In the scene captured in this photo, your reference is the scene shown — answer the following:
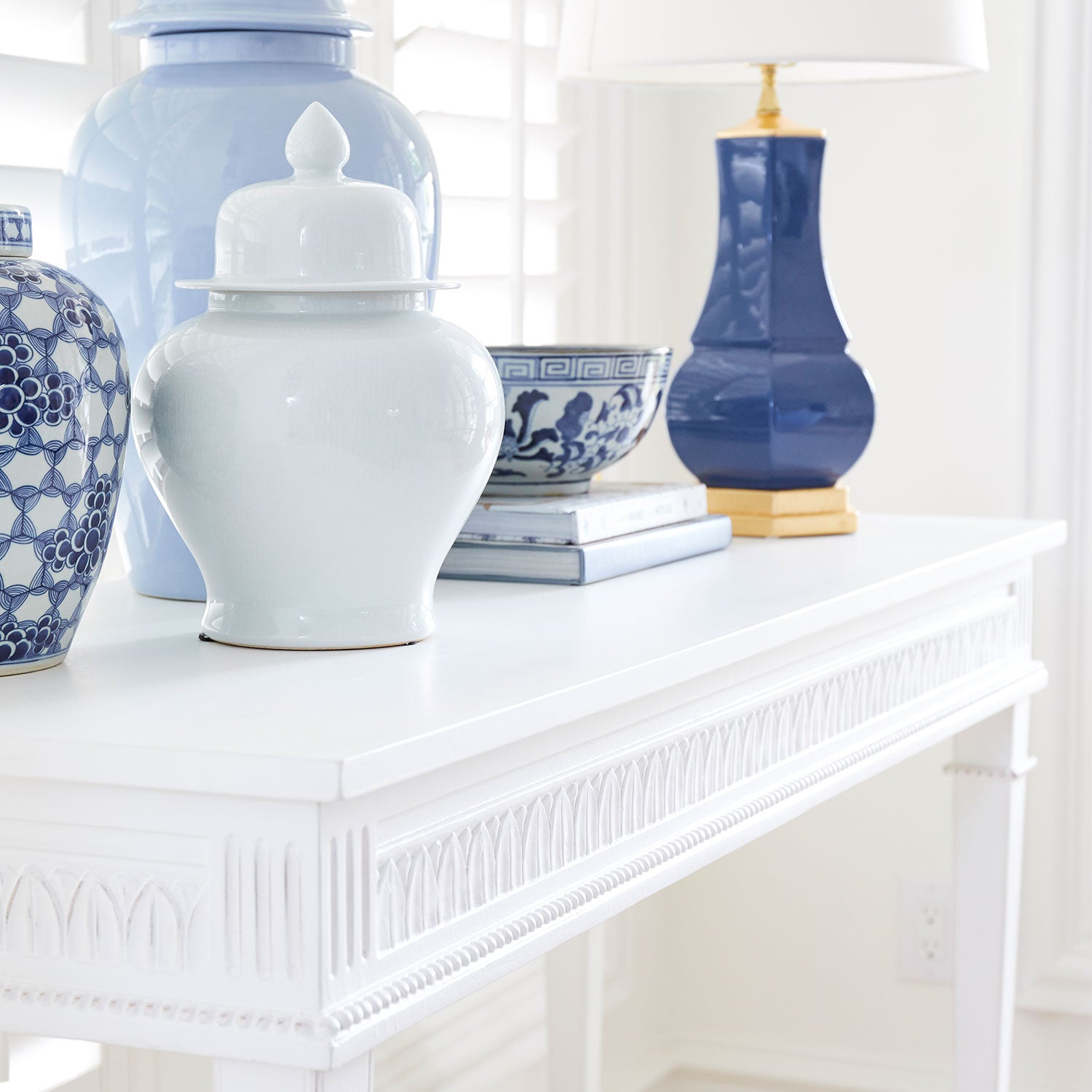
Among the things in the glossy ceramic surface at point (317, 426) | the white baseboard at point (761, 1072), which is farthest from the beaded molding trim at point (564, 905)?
the white baseboard at point (761, 1072)

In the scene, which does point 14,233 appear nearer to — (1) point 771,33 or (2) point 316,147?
(2) point 316,147

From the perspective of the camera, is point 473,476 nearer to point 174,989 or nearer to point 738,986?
point 174,989

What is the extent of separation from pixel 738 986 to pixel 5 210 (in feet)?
4.93

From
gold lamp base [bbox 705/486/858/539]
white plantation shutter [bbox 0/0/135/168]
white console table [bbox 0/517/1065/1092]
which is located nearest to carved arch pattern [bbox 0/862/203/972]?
white console table [bbox 0/517/1065/1092]

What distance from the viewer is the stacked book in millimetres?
948

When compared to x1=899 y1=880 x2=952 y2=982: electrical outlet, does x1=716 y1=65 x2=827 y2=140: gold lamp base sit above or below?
above

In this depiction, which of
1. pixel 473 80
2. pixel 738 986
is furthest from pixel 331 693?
pixel 738 986

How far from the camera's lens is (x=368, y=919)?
0.57 m

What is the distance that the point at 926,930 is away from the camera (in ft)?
→ 6.11

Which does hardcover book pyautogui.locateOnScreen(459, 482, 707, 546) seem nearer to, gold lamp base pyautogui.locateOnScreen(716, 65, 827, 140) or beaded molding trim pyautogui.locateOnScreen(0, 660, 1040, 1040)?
beaded molding trim pyautogui.locateOnScreen(0, 660, 1040, 1040)

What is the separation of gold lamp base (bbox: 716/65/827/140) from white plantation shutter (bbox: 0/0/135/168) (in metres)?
0.45

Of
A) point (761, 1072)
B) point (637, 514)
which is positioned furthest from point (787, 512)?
point (761, 1072)

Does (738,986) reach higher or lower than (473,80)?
lower

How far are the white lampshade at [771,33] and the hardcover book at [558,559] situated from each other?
1.09ft
